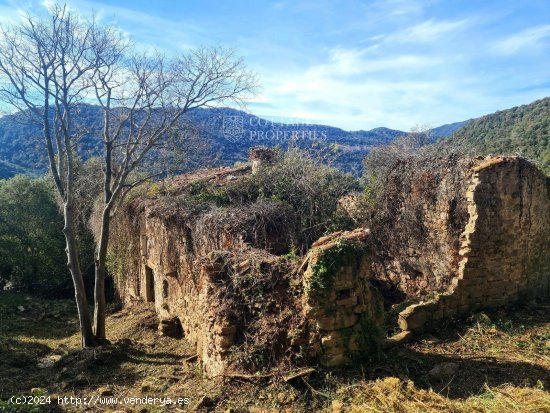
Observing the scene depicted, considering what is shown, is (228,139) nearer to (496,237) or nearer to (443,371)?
(496,237)

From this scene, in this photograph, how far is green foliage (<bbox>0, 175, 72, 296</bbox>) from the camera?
1861cm

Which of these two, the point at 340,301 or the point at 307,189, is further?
the point at 307,189

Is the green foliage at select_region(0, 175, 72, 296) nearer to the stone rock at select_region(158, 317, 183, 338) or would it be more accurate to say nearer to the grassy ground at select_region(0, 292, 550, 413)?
the grassy ground at select_region(0, 292, 550, 413)

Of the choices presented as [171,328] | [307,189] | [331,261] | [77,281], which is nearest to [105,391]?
[171,328]

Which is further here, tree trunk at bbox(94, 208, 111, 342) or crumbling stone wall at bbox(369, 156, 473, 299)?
tree trunk at bbox(94, 208, 111, 342)

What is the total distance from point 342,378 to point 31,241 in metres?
17.8

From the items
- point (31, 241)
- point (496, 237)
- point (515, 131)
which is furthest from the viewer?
point (515, 131)

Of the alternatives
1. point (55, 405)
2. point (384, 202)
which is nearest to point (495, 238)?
point (384, 202)

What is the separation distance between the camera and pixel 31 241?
745 inches

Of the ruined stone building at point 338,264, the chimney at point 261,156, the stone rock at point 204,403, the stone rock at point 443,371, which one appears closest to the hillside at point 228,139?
the chimney at point 261,156

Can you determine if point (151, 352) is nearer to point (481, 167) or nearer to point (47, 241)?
point (481, 167)

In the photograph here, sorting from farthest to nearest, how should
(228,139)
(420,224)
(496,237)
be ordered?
1. (228,139)
2. (420,224)
3. (496,237)

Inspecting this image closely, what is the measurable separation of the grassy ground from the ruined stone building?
390mm

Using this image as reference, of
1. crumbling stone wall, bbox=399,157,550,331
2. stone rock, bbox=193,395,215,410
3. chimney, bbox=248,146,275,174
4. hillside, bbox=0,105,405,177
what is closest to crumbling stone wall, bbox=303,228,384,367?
stone rock, bbox=193,395,215,410
